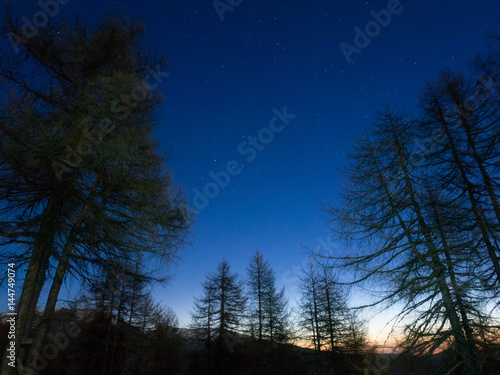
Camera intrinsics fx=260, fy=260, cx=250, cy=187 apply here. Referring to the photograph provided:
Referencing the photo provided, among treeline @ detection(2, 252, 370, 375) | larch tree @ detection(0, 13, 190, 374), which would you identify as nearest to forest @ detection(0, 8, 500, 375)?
larch tree @ detection(0, 13, 190, 374)

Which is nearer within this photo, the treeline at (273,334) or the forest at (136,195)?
the forest at (136,195)

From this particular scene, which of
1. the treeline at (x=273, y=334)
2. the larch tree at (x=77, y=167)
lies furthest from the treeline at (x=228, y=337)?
the larch tree at (x=77, y=167)

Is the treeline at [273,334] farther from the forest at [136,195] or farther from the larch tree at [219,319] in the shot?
the forest at [136,195]

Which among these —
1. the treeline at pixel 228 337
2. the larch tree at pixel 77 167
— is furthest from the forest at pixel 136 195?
the treeline at pixel 228 337

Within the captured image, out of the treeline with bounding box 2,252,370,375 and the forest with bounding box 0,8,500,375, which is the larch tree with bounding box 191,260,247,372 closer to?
the treeline with bounding box 2,252,370,375

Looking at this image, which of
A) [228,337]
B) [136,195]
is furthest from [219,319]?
[136,195]

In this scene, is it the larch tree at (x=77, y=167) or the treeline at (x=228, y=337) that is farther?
the treeline at (x=228, y=337)

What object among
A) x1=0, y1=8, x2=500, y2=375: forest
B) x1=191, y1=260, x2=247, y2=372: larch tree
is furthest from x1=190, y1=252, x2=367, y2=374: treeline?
x1=0, y1=8, x2=500, y2=375: forest

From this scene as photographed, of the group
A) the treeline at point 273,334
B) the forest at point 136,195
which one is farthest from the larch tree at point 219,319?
the forest at point 136,195

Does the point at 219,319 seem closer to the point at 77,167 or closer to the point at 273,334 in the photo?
the point at 273,334

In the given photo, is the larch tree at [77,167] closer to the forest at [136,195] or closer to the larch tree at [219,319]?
the forest at [136,195]

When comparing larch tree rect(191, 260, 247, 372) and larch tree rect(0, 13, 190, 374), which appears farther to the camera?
larch tree rect(191, 260, 247, 372)

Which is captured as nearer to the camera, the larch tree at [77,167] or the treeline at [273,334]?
the larch tree at [77,167]

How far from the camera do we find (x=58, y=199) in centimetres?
609
